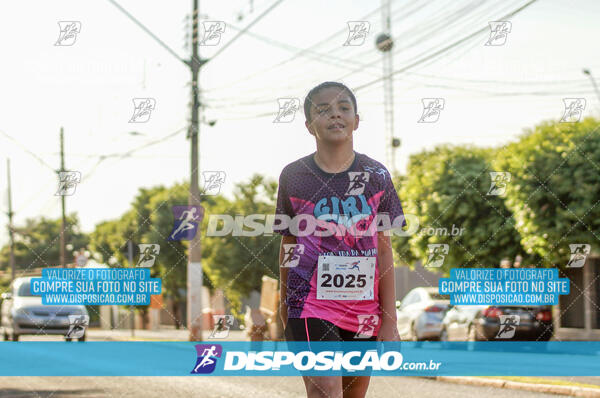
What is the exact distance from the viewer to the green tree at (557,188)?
2236cm

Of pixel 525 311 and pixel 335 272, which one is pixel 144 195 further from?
pixel 335 272

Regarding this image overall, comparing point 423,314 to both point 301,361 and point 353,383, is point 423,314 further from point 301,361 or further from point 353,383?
point 301,361

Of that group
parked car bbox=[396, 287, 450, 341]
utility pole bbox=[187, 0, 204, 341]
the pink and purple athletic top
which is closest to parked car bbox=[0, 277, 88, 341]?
utility pole bbox=[187, 0, 204, 341]

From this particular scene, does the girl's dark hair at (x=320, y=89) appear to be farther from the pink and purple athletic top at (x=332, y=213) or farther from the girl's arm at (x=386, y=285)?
the girl's arm at (x=386, y=285)

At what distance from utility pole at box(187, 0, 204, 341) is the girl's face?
15652mm

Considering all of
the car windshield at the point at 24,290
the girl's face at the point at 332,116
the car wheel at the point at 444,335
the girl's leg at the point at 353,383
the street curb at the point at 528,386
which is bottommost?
the car wheel at the point at 444,335

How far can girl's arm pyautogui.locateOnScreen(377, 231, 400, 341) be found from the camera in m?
4.61

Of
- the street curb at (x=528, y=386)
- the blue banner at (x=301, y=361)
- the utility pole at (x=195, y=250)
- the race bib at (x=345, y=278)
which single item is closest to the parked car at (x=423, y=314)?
the blue banner at (x=301, y=361)

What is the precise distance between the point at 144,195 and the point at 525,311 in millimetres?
50441

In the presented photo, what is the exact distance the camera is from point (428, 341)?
21.5 metres

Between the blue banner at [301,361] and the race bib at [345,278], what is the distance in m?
0.25

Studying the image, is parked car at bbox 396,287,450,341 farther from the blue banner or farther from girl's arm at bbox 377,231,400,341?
girl's arm at bbox 377,231,400,341

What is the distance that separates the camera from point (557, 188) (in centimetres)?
2286

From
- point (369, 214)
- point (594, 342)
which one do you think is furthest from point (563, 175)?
point (369, 214)
